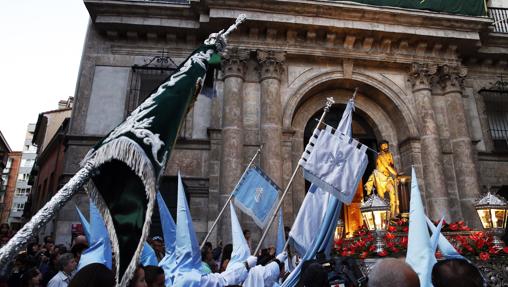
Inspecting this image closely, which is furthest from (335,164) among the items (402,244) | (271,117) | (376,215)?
(271,117)

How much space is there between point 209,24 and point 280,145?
201 inches

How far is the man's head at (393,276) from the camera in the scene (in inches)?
87.8

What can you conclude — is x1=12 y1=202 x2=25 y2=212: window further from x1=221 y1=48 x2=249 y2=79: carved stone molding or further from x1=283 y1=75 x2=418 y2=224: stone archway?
x1=283 y1=75 x2=418 y2=224: stone archway

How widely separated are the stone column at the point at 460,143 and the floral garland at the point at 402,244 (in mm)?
5897

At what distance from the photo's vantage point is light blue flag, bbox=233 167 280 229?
8008 mm

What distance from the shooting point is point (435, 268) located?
8.73 feet

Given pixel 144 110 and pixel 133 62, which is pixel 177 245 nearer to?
pixel 144 110

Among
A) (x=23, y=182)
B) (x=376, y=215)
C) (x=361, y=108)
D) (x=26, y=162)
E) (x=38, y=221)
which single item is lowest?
(x=38, y=221)

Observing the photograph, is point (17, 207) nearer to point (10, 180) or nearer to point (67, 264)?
point (10, 180)

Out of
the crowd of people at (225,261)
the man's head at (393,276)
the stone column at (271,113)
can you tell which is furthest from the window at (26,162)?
the man's head at (393,276)

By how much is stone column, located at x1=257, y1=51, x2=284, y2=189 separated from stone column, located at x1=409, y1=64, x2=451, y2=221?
17.6 ft

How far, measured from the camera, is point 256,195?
8.17 metres

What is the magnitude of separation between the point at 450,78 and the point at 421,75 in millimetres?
1236

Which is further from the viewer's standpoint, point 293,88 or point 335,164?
point 293,88
